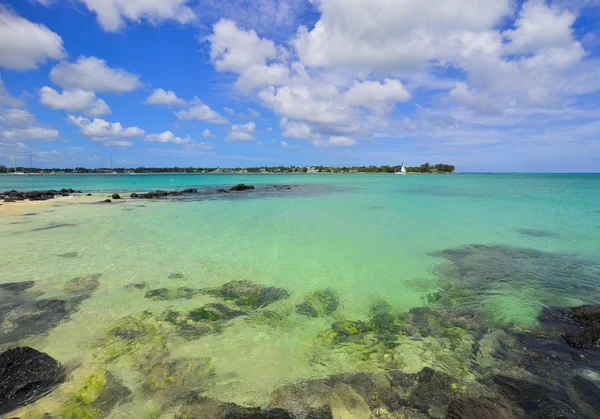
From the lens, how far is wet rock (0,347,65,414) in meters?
3.87

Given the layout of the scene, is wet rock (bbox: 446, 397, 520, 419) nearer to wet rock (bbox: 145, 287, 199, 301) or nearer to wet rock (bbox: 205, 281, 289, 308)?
wet rock (bbox: 205, 281, 289, 308)

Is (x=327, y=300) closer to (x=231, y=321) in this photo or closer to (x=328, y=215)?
(x=231, y=321)

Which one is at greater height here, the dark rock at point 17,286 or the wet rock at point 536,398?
the dark rock at point 17,286

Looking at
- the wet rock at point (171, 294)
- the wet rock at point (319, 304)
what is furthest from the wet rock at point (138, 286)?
the wet rock at point (319, 304)

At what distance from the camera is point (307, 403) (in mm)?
3986

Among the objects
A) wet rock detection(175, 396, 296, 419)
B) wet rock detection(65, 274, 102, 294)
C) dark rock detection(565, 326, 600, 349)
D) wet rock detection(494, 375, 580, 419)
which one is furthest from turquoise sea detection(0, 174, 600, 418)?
dark rock detection(565, 326, 600, 349)

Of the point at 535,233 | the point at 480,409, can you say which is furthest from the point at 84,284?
the point at 535,233

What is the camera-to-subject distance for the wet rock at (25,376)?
152 inches

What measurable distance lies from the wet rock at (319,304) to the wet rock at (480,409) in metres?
3.04

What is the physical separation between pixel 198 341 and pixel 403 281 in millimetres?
5562

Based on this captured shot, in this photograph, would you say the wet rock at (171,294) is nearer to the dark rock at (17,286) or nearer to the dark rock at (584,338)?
the dark rock at (17,286)

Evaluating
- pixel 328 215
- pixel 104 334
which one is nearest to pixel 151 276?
pixel 104 334

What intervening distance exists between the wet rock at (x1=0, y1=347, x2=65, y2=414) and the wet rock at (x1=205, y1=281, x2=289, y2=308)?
11.0 ft

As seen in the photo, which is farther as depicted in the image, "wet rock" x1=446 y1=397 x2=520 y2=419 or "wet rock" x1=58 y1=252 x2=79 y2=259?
"wet rock" x1=58 y1=252 x2=79 y2=259
